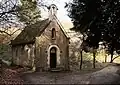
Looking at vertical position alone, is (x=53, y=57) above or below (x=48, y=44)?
below

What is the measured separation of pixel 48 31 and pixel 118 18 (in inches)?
664

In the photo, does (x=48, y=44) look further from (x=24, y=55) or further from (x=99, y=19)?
(x=99, y=19)

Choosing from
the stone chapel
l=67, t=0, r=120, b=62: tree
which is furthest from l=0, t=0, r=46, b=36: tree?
the stone chapel

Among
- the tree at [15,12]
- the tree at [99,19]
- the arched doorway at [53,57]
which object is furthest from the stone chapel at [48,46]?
the tree at [15,12]

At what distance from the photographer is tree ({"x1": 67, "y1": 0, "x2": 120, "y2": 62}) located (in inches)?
832

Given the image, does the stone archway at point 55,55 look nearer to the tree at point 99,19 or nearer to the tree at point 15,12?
the tree at point 99,19

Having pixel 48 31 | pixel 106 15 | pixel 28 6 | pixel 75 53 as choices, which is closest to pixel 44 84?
pixel 28 6

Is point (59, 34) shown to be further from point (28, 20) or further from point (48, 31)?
point (28, 20)

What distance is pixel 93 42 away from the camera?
25.4m

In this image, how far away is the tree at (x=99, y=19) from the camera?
69.3 feet

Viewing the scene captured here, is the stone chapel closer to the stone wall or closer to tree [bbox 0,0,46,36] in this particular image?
the stone wall

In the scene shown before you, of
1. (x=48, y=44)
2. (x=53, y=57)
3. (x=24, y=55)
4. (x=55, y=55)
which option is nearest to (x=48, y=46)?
(x=48, y=44)

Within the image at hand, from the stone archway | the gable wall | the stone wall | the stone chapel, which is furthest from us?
the stone archway

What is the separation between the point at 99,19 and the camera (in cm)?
2202
